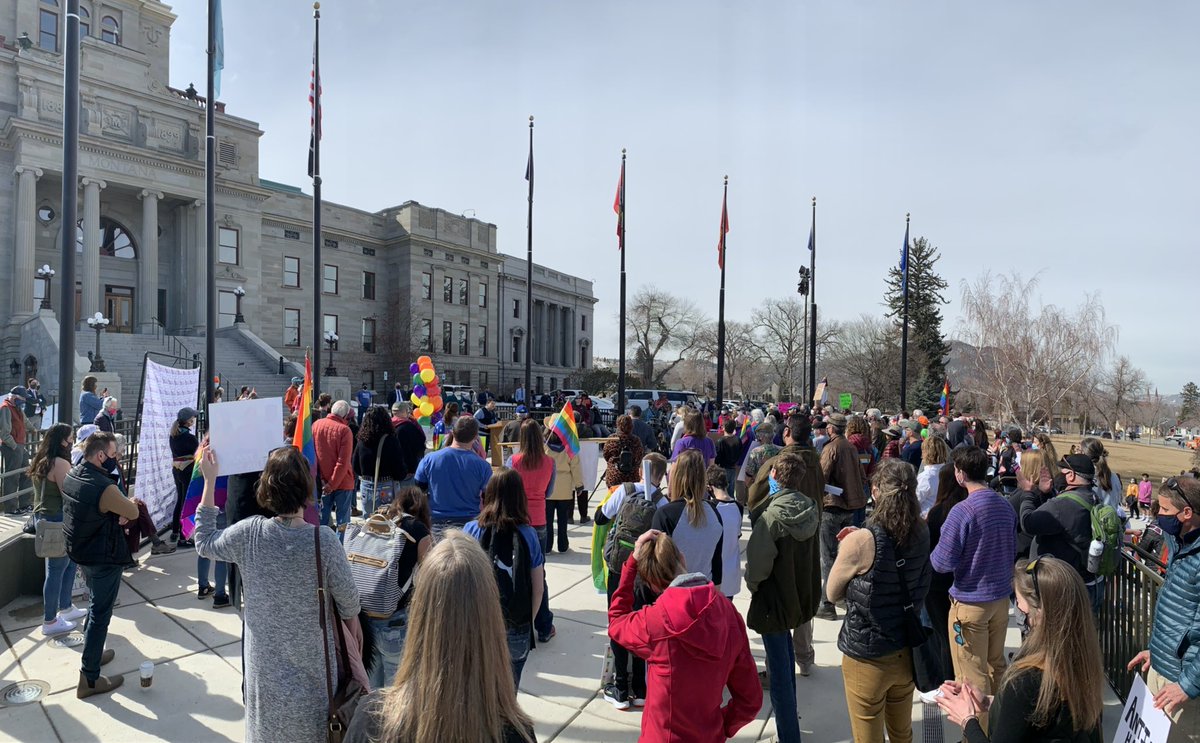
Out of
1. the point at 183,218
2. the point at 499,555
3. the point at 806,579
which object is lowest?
the point at 806,579

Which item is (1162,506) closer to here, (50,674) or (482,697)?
(482,697)

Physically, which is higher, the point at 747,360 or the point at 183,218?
the point at 183,218

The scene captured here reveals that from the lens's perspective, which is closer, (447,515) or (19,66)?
(447,515)

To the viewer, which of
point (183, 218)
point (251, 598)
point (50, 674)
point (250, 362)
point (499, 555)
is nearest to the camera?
point (251, 598)

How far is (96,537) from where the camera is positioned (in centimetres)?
467

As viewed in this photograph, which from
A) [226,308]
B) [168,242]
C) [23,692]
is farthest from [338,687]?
[168,242]

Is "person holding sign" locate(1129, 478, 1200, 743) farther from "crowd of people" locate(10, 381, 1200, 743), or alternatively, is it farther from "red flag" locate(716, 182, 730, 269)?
"red flag" locate(716, 182, 730, 269)

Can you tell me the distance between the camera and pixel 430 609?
1.77 meters

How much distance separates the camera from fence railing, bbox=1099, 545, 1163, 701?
495cm

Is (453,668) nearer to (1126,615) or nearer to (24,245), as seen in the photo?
(1126,615)

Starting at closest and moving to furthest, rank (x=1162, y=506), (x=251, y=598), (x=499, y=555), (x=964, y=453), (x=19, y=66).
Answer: (x=251, y=598)
(x=499, y=555)
(x=1162, y=506)
(x=964, y=453)
(x=19, y=66)

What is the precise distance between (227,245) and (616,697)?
128ft

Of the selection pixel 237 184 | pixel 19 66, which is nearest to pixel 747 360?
pixel 237 184

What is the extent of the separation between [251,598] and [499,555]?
49.3 inches
